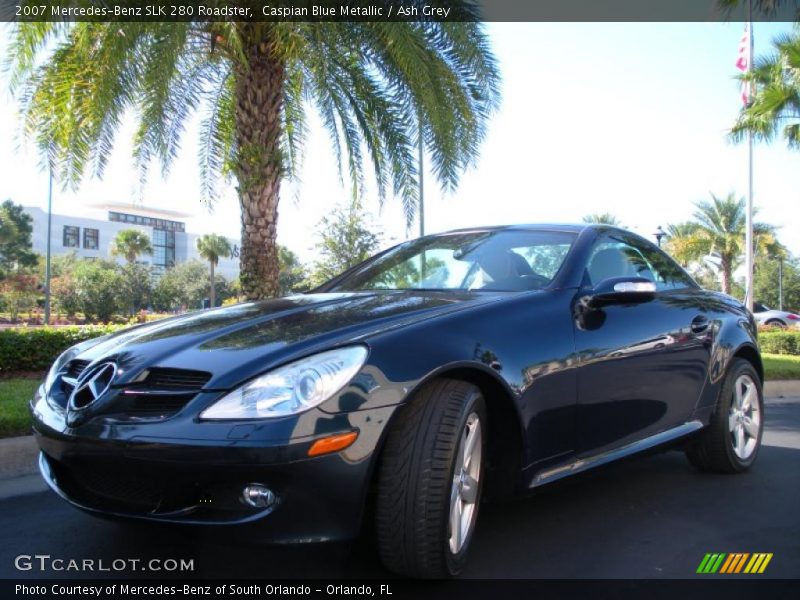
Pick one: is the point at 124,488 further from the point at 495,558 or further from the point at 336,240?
the point at 336,240

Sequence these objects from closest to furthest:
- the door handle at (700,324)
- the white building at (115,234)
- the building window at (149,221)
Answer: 1. the door handle at (700,324)
2. the white building at (115,234)
3. the building window at (149,221)

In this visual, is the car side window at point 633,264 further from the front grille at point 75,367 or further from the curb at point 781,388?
the curb at point 781,388

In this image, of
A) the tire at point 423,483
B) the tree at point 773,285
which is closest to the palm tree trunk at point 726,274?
the tree at point 773,285

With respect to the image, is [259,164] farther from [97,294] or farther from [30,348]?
[97,294]

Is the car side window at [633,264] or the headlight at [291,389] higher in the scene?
the car side window at [633,264]

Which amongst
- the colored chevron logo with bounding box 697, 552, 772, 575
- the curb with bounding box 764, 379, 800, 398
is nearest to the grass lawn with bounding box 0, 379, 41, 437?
the colored chevron logo with bounding box 697, 552, 772, 575

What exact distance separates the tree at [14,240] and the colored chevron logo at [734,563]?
60080 millimetres

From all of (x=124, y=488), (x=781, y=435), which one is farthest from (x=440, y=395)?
(x=781, y=435)

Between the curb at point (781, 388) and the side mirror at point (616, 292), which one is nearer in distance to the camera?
the side mirror at point (616, 292)

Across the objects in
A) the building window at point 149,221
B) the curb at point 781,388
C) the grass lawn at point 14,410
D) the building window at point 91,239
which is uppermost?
the building window at point 149,221

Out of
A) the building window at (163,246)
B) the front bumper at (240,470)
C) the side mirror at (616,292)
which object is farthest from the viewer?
the building window at (163,246)

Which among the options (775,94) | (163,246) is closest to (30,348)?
(775,94)

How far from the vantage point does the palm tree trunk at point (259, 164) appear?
26.6 ft

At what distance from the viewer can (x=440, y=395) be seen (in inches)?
100.0
